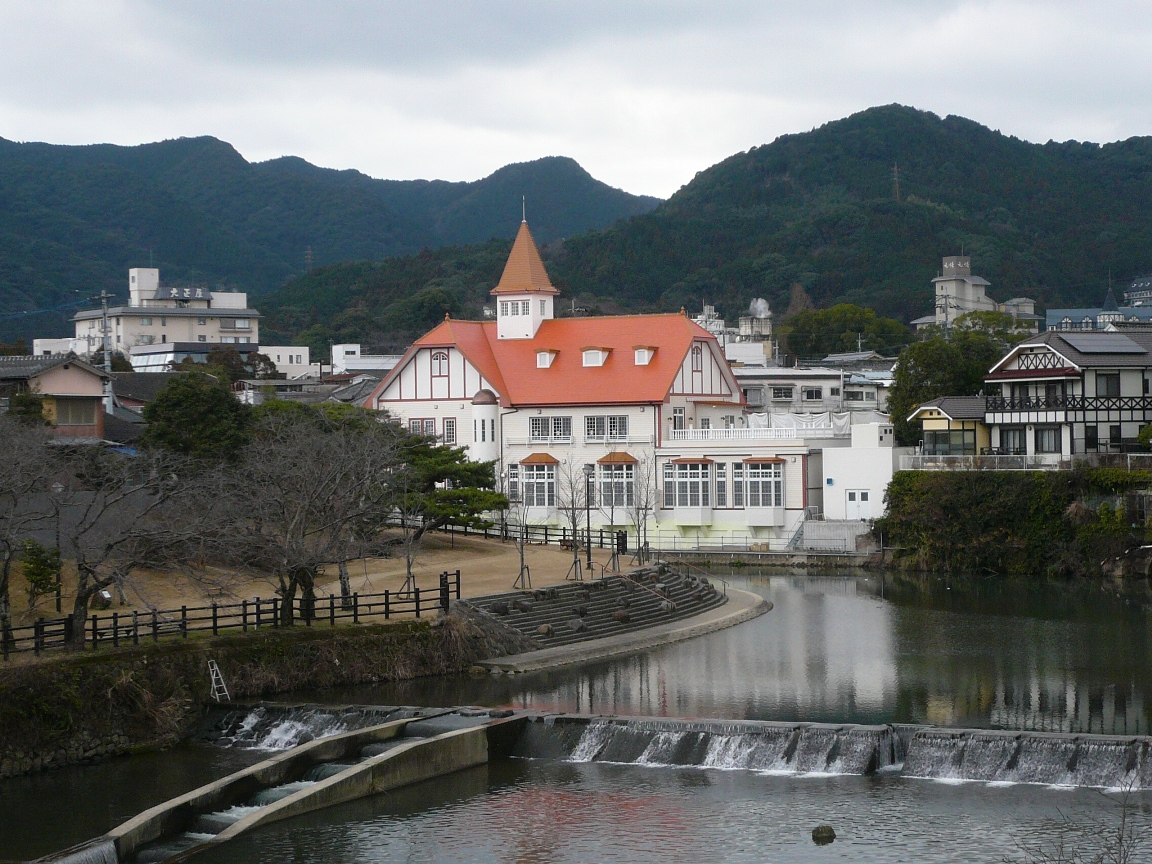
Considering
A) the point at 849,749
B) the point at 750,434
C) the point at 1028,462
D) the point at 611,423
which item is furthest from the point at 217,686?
the point at 1028,462

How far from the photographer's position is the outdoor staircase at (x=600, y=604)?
29859 mm

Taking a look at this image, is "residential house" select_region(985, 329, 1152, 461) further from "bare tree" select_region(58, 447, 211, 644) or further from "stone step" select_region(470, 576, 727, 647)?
"bare tree" select_region(58, 447, 211, 644)

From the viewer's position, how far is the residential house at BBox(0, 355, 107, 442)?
38312 mm

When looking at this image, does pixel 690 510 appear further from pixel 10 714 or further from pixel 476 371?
pixel 10 714

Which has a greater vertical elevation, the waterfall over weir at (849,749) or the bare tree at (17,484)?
the bare tree at (17,484)

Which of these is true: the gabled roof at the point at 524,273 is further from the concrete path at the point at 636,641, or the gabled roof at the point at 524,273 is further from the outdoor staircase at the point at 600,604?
the concrete path at the point at 636,641

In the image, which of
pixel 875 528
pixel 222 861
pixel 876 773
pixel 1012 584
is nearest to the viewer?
pixel 222 861

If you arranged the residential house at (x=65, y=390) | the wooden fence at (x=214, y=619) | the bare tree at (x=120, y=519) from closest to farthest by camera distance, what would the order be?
the bare tree at (x=120, y=519)
the wooden fence at (x=214, y=619)
the residential house at (x=65, y=390)

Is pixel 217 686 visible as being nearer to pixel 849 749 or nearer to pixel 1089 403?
pixel 849 749

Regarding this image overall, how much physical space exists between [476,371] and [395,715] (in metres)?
30.7

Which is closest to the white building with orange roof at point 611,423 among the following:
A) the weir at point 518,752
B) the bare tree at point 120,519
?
the bare tree at point 120,519

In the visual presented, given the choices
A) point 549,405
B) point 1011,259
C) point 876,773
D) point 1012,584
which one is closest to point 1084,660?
point 876,773

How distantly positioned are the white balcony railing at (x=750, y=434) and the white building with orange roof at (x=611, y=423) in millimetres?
51

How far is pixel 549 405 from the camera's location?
168 feet
